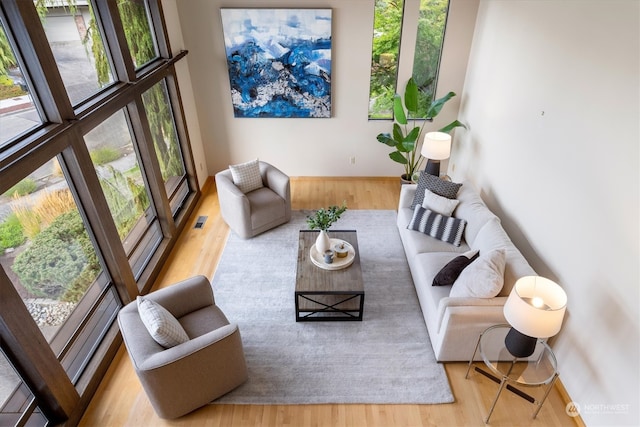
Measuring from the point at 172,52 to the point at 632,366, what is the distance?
5.42 metres

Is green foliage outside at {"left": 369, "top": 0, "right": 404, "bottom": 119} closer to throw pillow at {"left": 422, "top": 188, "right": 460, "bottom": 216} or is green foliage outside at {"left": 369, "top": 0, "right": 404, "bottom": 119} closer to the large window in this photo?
throw pillow at {"left": 422, "top": 188, "right": 460, "bottom": 216}

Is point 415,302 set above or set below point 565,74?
below

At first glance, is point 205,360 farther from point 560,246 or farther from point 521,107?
point 521,107

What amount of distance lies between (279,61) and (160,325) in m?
3.90

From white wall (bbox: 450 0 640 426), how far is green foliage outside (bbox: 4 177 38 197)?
4.02 metres

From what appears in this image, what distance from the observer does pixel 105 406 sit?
120 inches

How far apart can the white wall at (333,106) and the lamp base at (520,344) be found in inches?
146

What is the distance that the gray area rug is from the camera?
3107 millimetres

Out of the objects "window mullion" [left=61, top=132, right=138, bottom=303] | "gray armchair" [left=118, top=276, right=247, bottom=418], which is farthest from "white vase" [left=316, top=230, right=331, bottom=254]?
"window mullion" [left=61, top=132, right=138, bottom=303]

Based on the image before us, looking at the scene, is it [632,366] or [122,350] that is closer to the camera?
[632,366]

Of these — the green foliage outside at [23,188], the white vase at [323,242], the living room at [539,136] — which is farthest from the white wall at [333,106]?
the green foliage outside at [23,188]

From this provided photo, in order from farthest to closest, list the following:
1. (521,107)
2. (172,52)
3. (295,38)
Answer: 1. (295,38)
2. (172,52)
3. (521,107)

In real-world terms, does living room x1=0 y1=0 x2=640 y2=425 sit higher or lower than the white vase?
higher

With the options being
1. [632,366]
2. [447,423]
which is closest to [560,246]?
[632,366]
